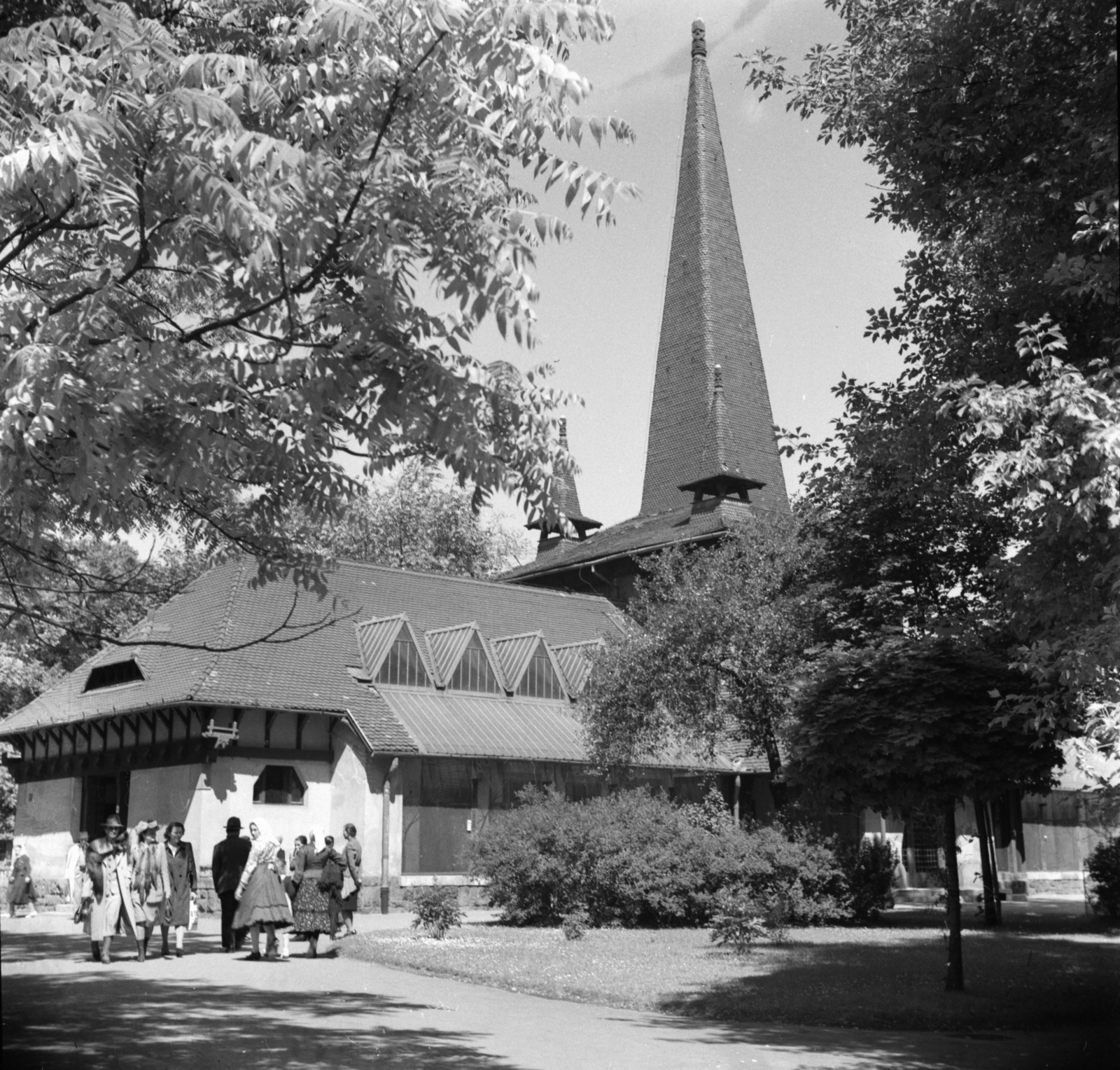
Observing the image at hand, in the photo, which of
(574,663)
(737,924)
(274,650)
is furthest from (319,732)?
(737,924)

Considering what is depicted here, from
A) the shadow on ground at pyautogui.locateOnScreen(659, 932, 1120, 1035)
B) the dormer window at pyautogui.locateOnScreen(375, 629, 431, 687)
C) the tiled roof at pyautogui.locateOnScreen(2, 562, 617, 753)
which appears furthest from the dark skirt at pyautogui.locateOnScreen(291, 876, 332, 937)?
the dormer window at pyautogui.locateOnScreen(375, 629, 431, 687)

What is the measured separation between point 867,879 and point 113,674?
1964 centimetres

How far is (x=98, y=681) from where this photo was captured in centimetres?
3509

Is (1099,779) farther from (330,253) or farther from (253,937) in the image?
(253,937)

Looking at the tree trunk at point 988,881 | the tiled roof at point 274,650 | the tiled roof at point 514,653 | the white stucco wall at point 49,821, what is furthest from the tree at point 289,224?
the tiled roof at point 514,653

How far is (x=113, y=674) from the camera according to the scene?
34500 mm

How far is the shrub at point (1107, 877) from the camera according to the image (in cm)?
2806

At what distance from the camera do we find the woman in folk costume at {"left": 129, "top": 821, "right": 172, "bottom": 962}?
1786 centimetres

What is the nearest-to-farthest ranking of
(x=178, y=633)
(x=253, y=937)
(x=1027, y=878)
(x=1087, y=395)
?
(x=1087, y=395), (x=253, y=937), (x=178, y=633), (x=1027, y=878)

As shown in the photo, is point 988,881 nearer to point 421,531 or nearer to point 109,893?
point 109,893

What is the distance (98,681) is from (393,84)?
31.4 m

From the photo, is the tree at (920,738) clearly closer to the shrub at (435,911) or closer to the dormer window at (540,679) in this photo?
the shrub at (435,911)

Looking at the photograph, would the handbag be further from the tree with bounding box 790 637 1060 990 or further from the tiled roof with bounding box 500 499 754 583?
the tiled roof with bounding box 500 499 754 583

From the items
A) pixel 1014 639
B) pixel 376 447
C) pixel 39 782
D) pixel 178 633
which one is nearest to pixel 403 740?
pixel 178 633
